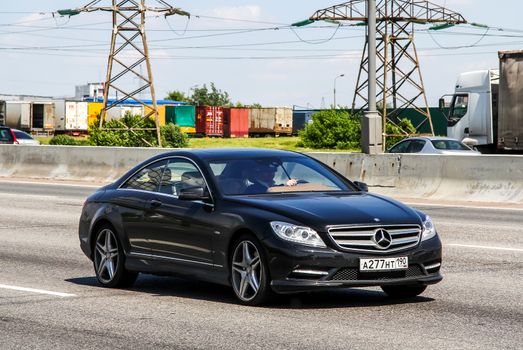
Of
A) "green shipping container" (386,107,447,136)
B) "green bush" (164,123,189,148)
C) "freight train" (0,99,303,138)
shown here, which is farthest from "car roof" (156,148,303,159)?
"freight train" (0,99,303,138)

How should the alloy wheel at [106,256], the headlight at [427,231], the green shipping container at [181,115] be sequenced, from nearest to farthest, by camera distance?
the headlight at [427,231], the alloy wheel at [106,256], the green shipping container at [181,115]

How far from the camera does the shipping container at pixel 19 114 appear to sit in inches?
3637

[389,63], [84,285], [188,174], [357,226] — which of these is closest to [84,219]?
[84,285]

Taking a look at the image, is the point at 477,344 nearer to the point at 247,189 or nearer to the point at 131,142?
the point at 247,189

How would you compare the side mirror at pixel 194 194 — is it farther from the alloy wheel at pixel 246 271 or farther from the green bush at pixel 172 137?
the green bush at pixel 172 137

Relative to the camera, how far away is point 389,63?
6694cm

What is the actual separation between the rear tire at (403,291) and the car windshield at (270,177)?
1076 mm

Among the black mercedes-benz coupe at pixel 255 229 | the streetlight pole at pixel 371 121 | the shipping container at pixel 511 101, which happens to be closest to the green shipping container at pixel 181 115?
the shipping container at pixel 511 101

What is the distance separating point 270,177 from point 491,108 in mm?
27653

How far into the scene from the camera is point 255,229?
929 centimetres

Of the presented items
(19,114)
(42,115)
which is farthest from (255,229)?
(19,114)

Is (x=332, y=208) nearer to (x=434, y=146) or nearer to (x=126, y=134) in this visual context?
(x=434, y=146)

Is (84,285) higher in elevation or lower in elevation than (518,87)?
lower

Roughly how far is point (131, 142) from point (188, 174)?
4581 centimetres
